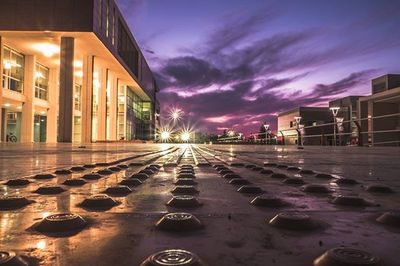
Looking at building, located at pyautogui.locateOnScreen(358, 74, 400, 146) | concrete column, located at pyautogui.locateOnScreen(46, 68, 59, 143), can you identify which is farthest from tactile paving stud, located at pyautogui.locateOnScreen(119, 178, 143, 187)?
building, located at pyautogui.locateOnScreen(358, 74, 400, 146)

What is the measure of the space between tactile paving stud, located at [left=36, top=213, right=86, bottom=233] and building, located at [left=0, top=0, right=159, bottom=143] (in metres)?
29.9

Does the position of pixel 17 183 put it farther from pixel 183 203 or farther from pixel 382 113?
pixel 382 113

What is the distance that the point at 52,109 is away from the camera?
40.3 meters

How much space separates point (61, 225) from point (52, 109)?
137ft

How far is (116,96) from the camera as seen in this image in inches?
1860

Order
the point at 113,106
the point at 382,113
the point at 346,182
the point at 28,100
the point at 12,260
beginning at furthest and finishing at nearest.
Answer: the point at 113,106, the point at 382,113, the point at 28,100, the point at 346,182, the point at 12,260

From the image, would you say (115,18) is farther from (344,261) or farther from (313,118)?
(313,118)

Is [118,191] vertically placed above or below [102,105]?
below

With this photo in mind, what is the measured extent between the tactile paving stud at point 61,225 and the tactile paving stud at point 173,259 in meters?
0.55

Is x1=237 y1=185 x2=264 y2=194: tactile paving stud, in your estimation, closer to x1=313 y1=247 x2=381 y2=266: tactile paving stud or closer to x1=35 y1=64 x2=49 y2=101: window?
x1=313 y1=247 x2=381 y2=266: tactile paving stud

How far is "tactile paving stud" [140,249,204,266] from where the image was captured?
3.41 feet

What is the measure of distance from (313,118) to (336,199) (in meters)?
A: 78.3

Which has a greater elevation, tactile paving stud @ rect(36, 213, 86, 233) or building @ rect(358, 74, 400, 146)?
building @ rect(358, 74, 400, 146)

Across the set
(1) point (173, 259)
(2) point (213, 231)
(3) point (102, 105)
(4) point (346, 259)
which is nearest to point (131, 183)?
(2) point (213, 231)
